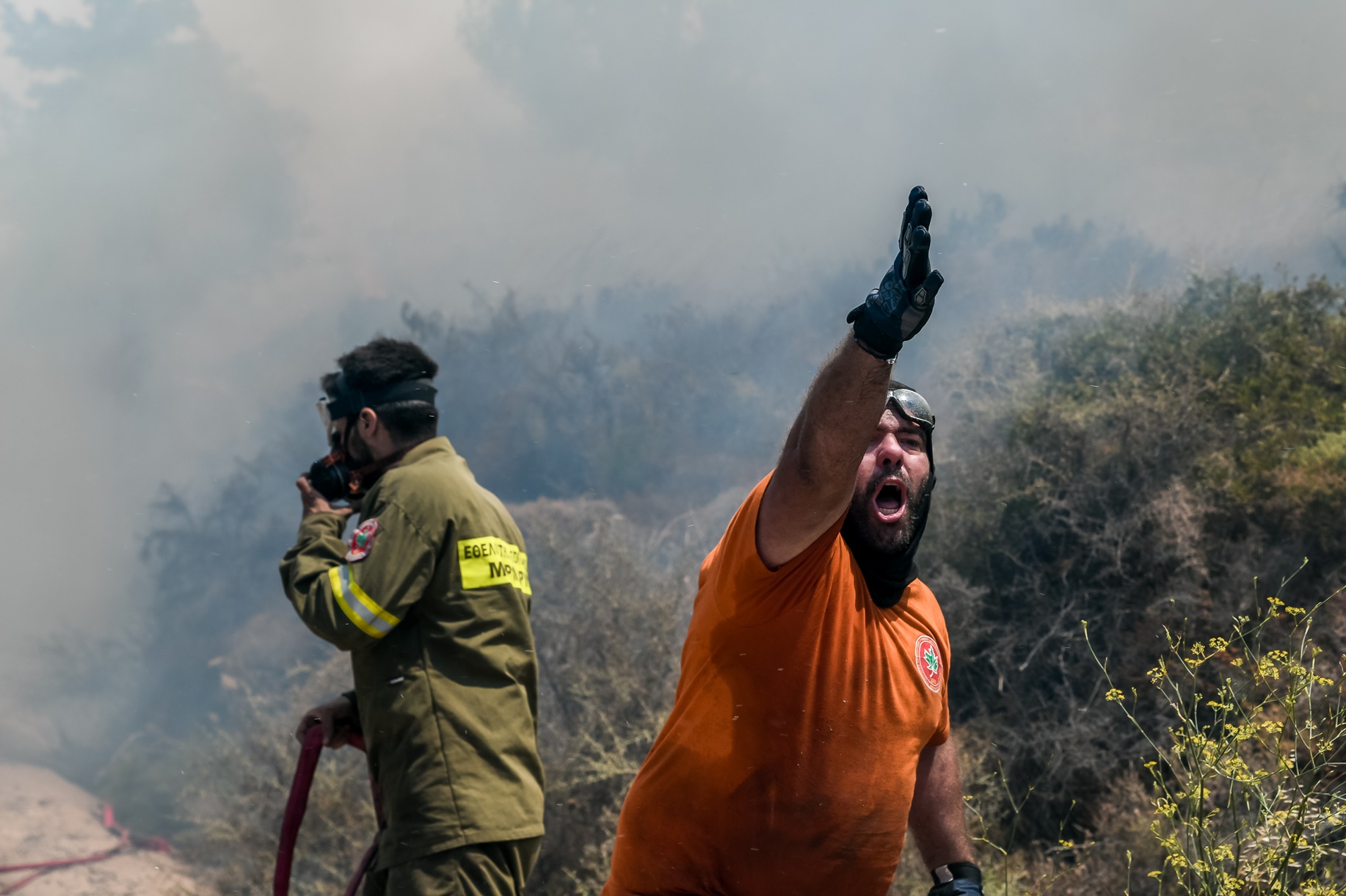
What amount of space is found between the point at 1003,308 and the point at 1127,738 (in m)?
4.51

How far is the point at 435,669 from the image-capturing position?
111 inches

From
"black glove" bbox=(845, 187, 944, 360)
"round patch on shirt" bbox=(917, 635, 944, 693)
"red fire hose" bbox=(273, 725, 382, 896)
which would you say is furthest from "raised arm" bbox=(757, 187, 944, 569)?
"red fire hose" bbox=(273, 725, 382, 896)

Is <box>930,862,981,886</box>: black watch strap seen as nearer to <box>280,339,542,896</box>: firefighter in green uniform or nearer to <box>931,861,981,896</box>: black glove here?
<box>931,861,981,896</box>: black glove

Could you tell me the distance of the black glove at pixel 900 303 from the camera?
4.89 ft

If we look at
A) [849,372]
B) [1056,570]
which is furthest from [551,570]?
[849,372]

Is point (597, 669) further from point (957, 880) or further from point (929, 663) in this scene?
point (929, 663)

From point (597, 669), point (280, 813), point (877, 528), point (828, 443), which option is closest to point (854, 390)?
point (828, 443)

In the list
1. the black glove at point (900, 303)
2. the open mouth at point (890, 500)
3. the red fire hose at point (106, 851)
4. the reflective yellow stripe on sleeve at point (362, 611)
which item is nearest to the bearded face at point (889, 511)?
the open mouth at point (890, 500)

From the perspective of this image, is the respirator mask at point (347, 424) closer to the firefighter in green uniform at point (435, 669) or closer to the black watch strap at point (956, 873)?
the firefighter in green uniform at point (435, 669)

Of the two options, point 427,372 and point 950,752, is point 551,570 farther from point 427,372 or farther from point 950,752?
point 950,752

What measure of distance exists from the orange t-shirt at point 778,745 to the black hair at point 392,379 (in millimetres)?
1580

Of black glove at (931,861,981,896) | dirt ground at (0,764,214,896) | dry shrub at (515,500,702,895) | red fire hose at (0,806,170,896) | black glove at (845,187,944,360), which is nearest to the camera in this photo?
black glove at (845,187,944,360)

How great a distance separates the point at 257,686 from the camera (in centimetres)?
1483

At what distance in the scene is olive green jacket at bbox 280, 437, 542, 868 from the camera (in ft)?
8.96
